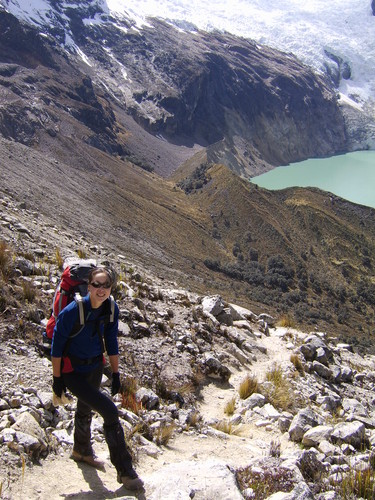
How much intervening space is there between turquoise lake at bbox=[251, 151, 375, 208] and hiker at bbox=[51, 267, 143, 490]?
5094 cm

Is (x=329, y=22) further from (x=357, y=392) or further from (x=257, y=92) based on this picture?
(x=357, y=392)

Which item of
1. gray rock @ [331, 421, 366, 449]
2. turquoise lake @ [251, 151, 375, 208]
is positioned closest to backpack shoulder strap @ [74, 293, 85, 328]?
gray rock @ [331, 421, 366, 449]

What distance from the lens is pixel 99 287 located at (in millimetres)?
3266

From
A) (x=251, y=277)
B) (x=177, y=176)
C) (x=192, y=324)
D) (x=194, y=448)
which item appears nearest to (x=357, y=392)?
(x=192, y=324)

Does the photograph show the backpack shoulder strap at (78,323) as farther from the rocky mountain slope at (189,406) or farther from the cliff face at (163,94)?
the cliff face at (163,94)

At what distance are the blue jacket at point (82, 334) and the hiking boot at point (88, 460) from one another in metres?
0.67

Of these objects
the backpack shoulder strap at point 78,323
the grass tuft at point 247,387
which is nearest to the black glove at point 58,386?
the backpack shoulder strap at point 78,323

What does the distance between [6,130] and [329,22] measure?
10686cm

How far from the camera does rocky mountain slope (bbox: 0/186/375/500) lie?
11.1 feet

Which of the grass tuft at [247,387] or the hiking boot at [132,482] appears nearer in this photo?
the hiking boot at [132,482]

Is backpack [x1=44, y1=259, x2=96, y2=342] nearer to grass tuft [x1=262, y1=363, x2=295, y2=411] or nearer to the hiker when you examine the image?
the hiker

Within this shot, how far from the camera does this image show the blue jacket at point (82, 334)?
10.8ft

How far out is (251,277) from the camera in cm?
2398

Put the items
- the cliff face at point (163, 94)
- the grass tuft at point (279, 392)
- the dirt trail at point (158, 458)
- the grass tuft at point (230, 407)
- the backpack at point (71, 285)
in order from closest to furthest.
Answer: the dirt trail at point (158, 458)
the backpack at point (71, 285)
the grass tuft at point (230, 407)
the grass tuft at point (279, 392)
the cliff face at point (163, 94)
